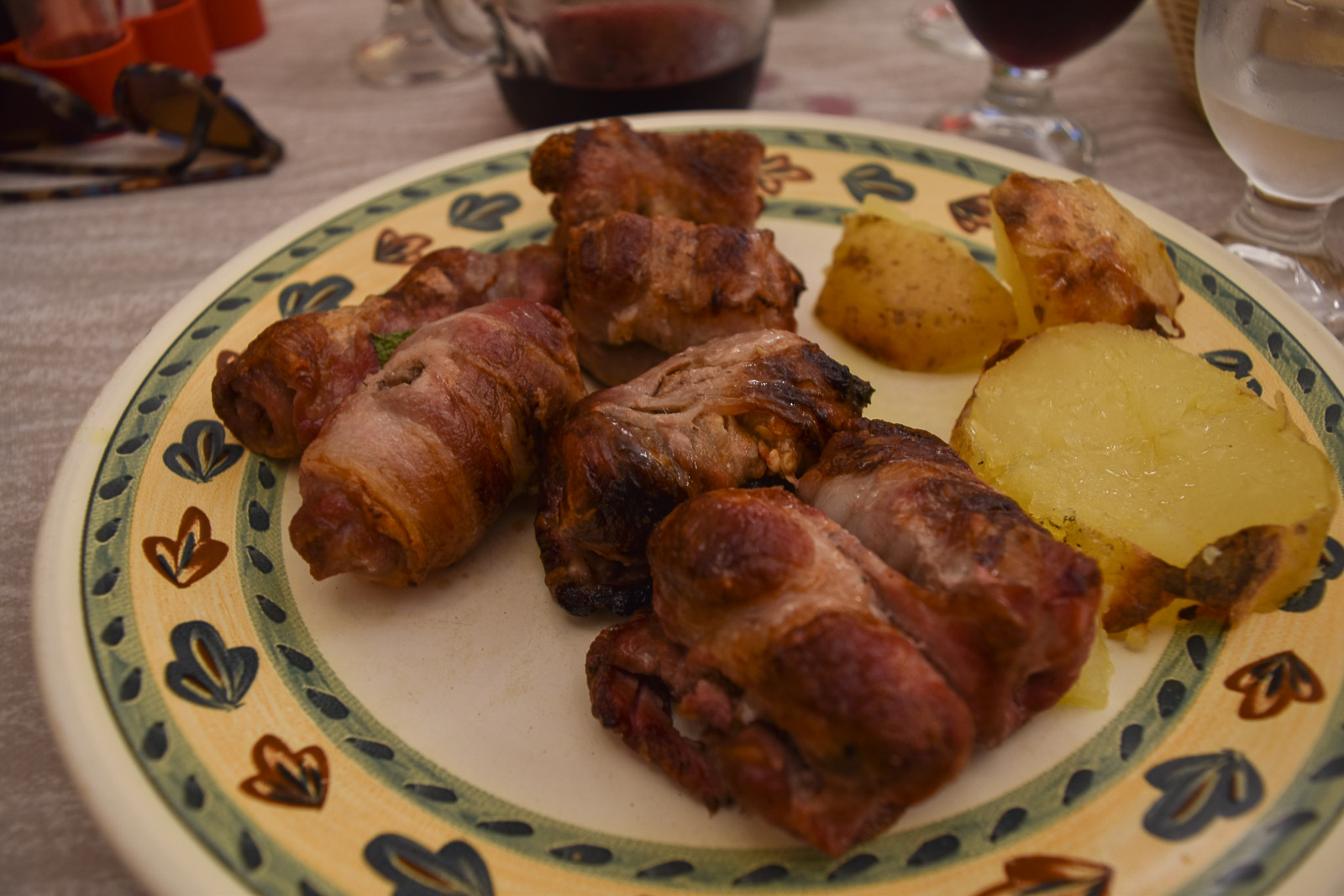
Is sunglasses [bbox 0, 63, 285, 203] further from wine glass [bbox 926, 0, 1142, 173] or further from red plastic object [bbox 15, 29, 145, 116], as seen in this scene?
wine glass [bbox 926, 0, 1142, 173]

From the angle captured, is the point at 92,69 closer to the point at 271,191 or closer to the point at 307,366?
the point at 271,191

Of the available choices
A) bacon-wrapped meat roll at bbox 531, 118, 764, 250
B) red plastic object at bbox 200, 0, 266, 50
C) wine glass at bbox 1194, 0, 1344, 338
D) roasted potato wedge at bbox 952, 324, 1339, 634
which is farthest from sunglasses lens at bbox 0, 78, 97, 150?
wine glass at bbox 1194, 0, 1344, 338

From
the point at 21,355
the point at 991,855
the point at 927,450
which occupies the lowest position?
the point at 21,355

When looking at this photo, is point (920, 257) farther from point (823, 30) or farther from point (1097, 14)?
point (823, 30)

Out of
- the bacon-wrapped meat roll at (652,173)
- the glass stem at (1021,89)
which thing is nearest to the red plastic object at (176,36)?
the bacon-wrapped meat roll at (652,173)

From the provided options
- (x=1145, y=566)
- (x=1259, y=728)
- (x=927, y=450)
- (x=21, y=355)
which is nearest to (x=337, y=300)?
(x=21, y=355)
